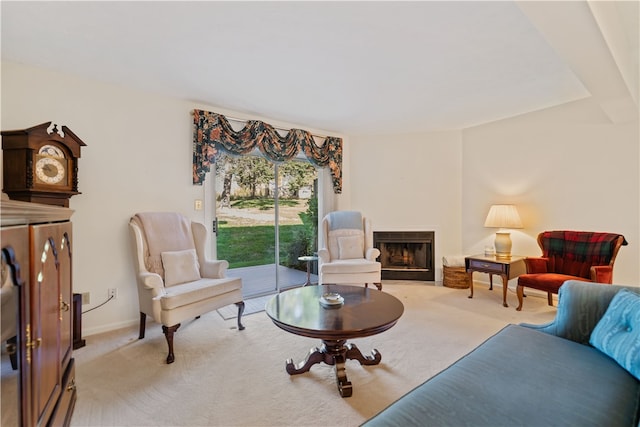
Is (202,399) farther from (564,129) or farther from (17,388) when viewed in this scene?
(564,129)

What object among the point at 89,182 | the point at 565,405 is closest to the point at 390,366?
the point at 565,405

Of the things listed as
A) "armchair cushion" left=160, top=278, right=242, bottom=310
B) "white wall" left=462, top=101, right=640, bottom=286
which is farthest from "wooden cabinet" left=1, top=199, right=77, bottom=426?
"white wall" left=462, top=101, right=640, bottom=286

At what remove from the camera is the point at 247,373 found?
2.11 metres

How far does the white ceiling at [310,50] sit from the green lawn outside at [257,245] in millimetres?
A: 1614

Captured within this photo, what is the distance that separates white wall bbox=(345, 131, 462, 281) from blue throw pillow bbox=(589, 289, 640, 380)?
3.15 m

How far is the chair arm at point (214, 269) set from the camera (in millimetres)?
3021

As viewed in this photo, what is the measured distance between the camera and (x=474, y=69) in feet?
8.70

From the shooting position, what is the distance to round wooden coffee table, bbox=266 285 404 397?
5.96ft

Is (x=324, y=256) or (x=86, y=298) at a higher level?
(x=324, y=256)

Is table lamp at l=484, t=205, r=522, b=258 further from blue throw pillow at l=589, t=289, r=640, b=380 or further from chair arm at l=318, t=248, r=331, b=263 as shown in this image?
blue throw pillow at l=589, t=289, r=640, b=380

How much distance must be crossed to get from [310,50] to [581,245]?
3.50 m

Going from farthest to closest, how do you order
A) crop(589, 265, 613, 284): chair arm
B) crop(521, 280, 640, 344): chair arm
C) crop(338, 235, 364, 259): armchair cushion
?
crop(338, 235, 364, 259): armchair cushion < crop(589, 265, 613, 284): chair arm < crop(521, 280, 640, 344): chair arm

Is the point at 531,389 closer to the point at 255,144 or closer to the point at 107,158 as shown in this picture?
the point at 255,144

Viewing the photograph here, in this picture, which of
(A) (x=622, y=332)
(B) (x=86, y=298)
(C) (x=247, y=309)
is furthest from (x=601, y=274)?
(B) (x=86, y=298)
